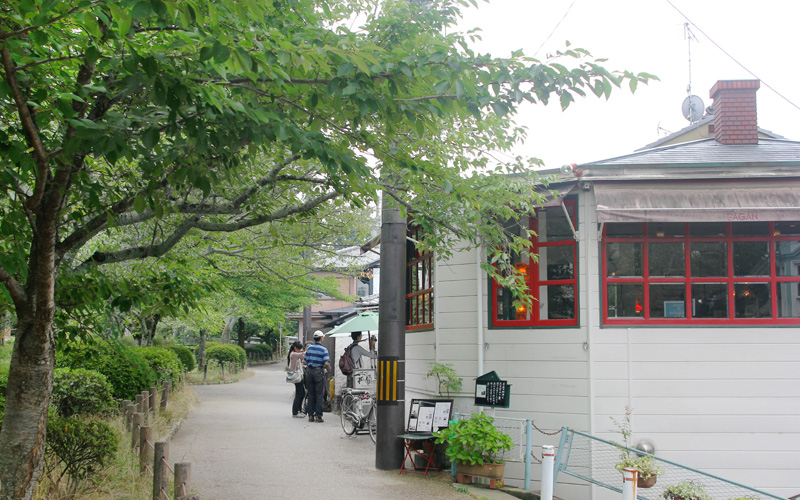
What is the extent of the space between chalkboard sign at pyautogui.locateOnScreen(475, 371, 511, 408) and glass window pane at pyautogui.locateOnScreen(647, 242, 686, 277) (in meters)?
2.77

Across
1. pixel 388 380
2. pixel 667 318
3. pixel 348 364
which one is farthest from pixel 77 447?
pixel 348 364

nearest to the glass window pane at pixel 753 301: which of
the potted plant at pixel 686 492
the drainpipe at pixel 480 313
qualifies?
the potted plant at pixel 686 492

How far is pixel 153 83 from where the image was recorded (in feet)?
14.1

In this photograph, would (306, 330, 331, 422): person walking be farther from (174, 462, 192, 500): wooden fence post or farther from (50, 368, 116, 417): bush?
(174, 462, 192, 500): wooden fence post

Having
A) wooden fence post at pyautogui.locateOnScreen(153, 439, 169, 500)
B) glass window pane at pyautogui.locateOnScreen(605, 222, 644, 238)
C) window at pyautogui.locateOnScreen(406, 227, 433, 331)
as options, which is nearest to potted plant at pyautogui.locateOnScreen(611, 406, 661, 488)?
glass window pane at pyautogui.locateOnScreen(605, 222, 644, 238)

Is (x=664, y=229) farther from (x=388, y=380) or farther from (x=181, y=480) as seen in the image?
(x=181, y=480)

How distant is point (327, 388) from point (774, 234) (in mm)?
12434

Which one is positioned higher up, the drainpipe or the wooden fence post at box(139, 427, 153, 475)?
the drainpipe

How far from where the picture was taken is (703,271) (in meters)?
10.5

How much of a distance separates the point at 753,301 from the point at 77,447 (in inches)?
360

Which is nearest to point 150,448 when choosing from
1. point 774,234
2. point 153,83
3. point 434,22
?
point 153,83

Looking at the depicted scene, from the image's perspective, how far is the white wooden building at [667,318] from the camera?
10.0 m

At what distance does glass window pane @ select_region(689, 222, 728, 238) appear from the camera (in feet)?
34.4

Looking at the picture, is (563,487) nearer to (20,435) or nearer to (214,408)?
(20,435)
